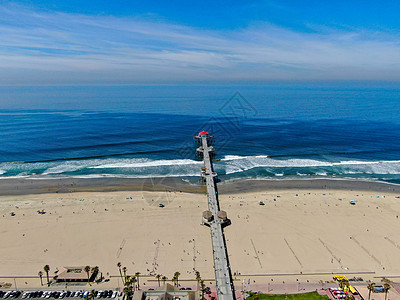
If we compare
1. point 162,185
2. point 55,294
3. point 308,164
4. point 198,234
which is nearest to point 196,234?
point 198,234

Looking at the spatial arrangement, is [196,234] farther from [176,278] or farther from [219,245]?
[176,278]

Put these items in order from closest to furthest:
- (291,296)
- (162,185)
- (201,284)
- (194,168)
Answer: (201,284)
(291,296)
(162,185)
(194,168)

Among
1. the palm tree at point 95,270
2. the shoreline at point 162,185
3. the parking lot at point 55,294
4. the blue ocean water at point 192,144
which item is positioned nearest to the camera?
the parking lot at point 55,294

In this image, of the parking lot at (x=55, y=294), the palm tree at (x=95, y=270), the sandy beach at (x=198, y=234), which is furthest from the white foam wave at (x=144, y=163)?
the parking lot at (x=55, y=294)

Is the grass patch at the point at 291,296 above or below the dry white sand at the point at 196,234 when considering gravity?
below

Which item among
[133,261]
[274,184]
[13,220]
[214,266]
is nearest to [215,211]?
[214,266]

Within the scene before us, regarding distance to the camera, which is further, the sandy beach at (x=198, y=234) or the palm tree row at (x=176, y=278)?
the sandy beach at (x=198, y=234)

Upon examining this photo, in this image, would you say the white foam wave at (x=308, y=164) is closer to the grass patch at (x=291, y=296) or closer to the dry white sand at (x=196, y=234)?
the dry white sand at (x=196, y=234)
